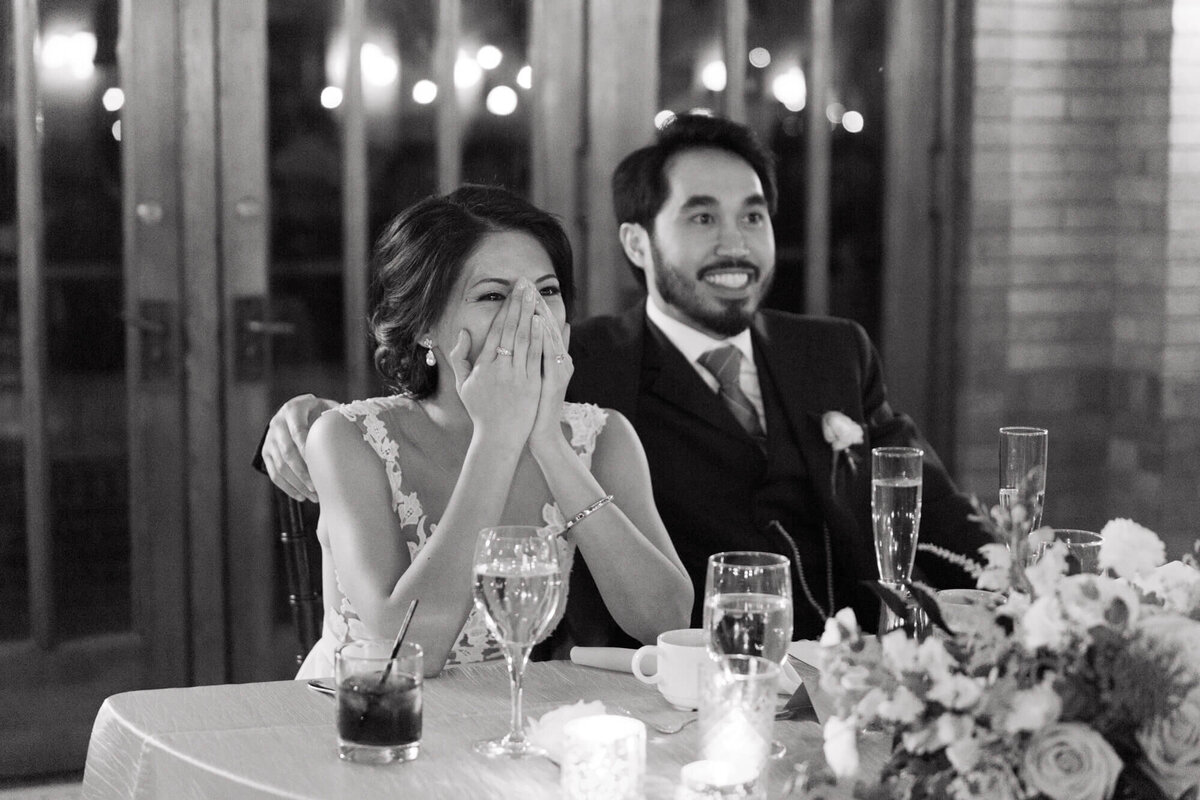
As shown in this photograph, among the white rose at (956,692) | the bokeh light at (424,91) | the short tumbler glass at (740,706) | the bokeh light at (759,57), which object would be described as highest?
the bokeh light at (759,57)

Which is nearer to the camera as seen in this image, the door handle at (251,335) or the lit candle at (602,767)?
the lit candle at (602,767)

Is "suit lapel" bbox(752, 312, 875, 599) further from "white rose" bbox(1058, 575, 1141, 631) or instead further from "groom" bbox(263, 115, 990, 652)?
"white rose" bbox(1058, 575, 1141, 631)

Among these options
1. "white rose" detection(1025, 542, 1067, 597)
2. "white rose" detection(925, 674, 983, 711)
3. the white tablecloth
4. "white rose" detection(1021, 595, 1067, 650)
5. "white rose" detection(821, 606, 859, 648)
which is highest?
"white rose" detection(1025, 542, 1067, 597)

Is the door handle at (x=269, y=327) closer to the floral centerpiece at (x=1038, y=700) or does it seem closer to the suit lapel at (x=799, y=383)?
the suit lapel at (x=799, y=383)

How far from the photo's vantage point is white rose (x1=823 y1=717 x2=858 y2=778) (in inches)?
45.0

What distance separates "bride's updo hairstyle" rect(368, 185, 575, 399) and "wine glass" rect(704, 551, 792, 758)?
0.89m

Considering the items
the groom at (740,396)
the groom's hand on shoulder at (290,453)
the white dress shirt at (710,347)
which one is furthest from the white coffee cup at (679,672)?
the white dress shirt at (710,347)

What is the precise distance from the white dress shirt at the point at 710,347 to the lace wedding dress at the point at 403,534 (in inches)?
30.8

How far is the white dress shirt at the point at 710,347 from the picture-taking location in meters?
3.12

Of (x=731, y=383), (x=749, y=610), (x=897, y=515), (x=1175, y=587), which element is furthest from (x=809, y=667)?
(x=731, y=383)

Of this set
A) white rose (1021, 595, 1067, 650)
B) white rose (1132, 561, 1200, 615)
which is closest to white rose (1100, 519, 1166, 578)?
white rose (1132, 561, 1200, 615)

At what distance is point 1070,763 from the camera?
1095 mm

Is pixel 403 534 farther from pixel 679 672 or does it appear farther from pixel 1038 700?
pixel 1038 700

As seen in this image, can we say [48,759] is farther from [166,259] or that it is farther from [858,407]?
[858,407]
